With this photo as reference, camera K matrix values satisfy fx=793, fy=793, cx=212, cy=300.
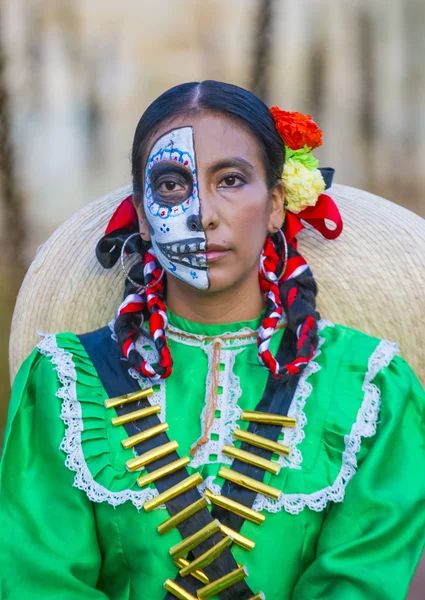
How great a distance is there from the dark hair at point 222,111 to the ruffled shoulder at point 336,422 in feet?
1.78

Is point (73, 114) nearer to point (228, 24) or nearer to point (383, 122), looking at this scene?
point (228, 24)

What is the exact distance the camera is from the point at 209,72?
3680 mm

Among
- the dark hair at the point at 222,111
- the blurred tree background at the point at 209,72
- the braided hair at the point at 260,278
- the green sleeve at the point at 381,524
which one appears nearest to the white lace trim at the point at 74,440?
the braided hair at the point at 260,278

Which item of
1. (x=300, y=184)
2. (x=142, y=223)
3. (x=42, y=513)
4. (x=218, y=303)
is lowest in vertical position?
(x=42, y=513)

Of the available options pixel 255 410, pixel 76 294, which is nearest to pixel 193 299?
pixel 255 410

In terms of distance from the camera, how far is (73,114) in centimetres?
369

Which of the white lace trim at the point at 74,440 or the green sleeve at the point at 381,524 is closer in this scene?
the green sleeve at the point at 381,524

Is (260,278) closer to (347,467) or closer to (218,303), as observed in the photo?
(218,303)

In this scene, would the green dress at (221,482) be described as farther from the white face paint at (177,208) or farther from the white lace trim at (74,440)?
the white face paint at (177,208)

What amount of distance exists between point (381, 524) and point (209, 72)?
241cm

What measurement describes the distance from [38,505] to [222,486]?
48cm

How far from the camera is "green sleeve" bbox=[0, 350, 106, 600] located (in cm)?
196

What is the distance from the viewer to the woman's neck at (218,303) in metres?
2.25

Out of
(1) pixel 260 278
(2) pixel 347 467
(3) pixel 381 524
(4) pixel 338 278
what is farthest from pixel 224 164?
(3) pixel 381 524
